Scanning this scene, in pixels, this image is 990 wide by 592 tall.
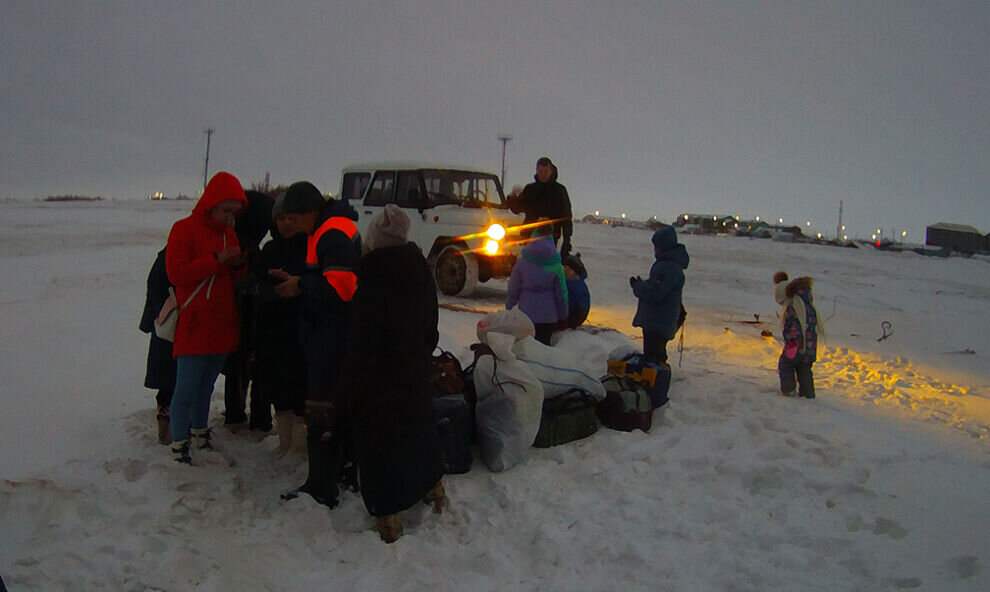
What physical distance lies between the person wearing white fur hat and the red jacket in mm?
Result: 4715

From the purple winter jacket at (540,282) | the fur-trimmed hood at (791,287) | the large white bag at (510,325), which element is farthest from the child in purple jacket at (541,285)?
the fur-trimmed hood at (791,287)

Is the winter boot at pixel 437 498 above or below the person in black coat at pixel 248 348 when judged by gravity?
below

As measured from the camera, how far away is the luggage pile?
167 inches

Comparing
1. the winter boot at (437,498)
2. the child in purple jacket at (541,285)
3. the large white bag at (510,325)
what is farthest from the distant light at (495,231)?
the winter boot at (437,498)

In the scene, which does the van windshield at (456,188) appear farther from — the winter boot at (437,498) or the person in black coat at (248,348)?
the winter boot at (437,498)

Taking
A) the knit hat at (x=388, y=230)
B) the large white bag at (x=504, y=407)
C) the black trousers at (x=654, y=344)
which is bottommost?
the large white bag at (x=504, y=407)

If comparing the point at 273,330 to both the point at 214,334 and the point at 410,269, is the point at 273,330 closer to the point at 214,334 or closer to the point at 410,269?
the point at 214,334

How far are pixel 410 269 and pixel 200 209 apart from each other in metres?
1.40

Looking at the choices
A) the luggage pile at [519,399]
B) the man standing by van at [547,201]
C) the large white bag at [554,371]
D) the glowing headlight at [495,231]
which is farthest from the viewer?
the glowing headlight at [495,231]

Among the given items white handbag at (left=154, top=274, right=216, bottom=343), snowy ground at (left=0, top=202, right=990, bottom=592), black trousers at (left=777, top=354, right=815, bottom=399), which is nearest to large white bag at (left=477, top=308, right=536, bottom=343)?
snowy ground at (left=0, top=202, right=990, bottom=592)

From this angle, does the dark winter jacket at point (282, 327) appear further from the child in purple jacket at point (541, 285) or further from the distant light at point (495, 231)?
the distant light at point (495, 231)

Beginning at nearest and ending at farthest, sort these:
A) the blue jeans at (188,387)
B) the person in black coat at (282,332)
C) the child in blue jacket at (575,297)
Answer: the blue jeans at (188,387)
the person in black coat at (282,332)
the child in blue jacket at (575,297)

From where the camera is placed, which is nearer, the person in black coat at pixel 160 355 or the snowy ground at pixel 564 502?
the snowy ground at pixel 564 502

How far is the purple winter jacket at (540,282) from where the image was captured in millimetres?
6219
